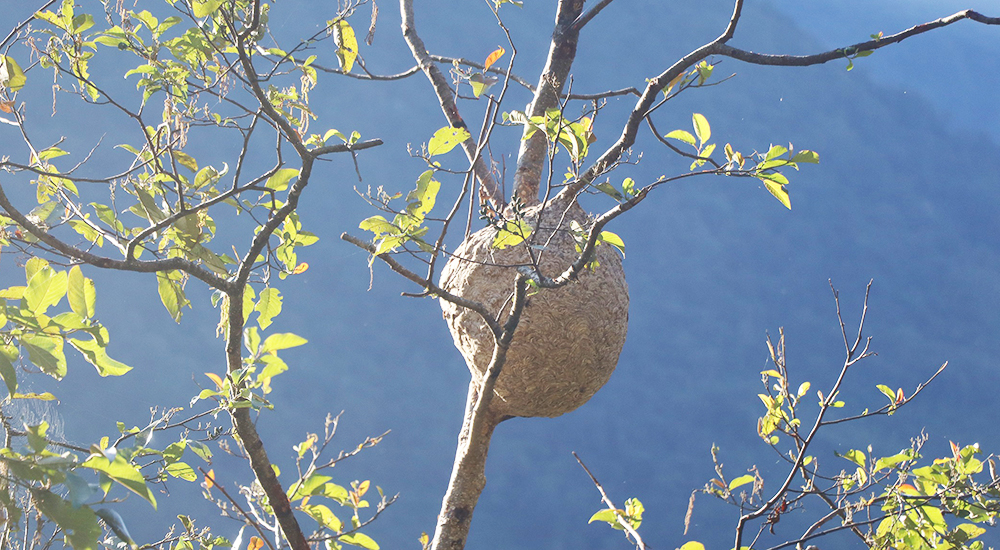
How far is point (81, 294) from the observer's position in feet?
2.90

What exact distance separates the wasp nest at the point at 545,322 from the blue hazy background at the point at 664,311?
4.75 m

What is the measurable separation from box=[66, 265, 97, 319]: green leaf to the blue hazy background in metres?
5.52

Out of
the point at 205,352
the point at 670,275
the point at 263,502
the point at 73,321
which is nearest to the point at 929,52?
the point at 670,275

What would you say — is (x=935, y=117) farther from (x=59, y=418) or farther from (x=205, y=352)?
(x=59, y=418)

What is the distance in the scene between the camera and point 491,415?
5.49 ft

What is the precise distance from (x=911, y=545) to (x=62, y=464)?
137cm

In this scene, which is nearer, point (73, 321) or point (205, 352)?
point (73, 321)

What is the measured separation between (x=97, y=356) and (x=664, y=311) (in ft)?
20.8

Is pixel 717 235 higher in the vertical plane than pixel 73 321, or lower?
higher

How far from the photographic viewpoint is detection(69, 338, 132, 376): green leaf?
2.57 ft

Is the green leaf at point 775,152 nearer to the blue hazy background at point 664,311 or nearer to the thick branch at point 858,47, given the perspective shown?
the thick branch at point 858,47

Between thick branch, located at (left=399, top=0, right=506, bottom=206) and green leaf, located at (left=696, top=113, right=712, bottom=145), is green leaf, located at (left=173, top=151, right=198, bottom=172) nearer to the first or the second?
thick branch, located at (left=399, top=0, right=506, bottom=206)

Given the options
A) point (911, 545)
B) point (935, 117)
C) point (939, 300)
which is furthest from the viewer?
point (935, 117)

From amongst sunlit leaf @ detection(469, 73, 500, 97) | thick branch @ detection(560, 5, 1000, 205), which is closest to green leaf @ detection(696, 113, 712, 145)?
thick branch @ detection(560, 5, 1000, 205)
